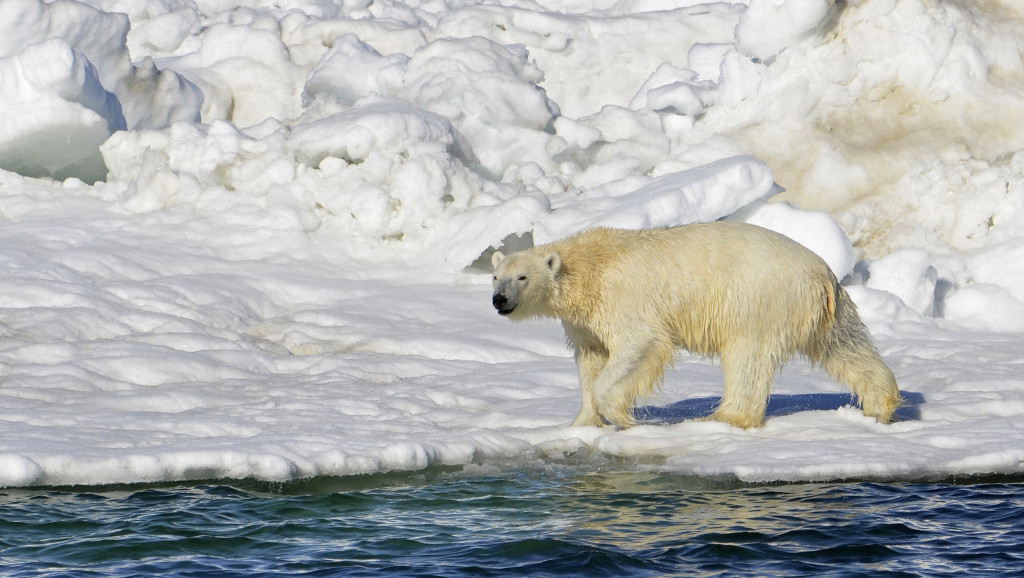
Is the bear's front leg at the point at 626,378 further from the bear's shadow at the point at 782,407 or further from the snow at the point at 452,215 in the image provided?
the bear's shadow at the point at 782,407

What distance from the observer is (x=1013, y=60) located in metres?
14.5

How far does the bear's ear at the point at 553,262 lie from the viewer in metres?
7.35

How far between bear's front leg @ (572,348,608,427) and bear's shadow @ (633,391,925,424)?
0.36 metres

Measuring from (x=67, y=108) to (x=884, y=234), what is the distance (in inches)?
363

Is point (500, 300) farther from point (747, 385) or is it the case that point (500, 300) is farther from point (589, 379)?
point (747, 385)

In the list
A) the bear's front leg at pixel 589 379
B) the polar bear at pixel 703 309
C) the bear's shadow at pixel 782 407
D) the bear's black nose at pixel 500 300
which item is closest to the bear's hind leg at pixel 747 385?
the polar bear at pixel 703 309

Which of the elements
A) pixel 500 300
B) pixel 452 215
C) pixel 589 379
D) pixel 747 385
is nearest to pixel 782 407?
pixel 747 385

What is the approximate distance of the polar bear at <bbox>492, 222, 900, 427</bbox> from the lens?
23.8 feet

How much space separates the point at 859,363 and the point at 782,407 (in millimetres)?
933

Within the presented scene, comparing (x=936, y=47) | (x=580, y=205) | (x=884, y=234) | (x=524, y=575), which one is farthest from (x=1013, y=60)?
(x=524, y=575)

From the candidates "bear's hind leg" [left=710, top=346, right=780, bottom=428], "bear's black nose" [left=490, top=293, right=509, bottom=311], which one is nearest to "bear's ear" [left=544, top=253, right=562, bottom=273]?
"bear's black nose" [left=490, top=293, right=509, bottom=311]

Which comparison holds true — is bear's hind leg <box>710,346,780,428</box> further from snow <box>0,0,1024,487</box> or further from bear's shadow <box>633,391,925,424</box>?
bear's shadow <box>633,391,925,424</box>

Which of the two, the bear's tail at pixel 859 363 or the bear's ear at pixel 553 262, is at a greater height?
the bear's ear at pixel 553 262

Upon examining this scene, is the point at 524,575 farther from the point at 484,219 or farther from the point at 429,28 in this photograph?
the point at 429,28
